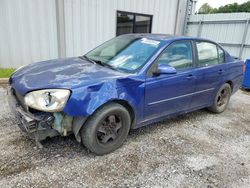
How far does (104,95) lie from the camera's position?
8.61 ft

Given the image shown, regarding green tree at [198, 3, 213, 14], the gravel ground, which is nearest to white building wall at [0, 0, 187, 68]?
the gravel ground

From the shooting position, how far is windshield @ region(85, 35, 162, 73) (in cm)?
313

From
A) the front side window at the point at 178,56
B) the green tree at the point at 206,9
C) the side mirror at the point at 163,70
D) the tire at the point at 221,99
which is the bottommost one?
the tire at the point at 221,99

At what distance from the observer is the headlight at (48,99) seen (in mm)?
2393

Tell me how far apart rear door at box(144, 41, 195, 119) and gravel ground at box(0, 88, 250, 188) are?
0.47 meters

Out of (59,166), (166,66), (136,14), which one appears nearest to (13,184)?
(59,166)

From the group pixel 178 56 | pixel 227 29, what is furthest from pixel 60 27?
pixel 227 29

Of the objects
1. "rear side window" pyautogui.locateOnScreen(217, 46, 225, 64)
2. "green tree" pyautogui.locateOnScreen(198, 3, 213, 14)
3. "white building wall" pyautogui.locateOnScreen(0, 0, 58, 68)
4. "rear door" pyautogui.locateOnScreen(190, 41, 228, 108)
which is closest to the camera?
"rear door" pyautogui.locateOnScreen(190, 41, 228, 108)

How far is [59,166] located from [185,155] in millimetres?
1690

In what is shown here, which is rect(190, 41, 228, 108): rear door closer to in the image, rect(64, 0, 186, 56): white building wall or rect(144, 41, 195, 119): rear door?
rect(144, 41, 195, 119): rear door

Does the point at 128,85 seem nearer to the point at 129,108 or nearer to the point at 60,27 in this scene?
the point at 129,108

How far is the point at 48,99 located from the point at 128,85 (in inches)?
39.6

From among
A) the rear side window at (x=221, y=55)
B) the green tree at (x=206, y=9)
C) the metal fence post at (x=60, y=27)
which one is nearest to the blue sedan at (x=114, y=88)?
the rear side window at (x=221, y=55)

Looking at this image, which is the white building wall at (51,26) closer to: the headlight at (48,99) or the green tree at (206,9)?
the headlight at (48,99)
